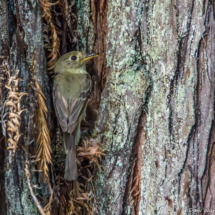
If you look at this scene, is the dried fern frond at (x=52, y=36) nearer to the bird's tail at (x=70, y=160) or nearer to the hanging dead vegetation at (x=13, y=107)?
the hanging dead vegetation at (x=13, y=107)

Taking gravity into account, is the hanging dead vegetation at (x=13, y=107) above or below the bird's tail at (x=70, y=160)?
above

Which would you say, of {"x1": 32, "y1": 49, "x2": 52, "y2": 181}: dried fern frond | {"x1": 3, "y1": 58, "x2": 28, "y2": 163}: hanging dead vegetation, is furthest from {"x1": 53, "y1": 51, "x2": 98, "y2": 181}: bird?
{"x1": 3, "y1": 58, "x2": 28, "y2": 163}: hanging dead vegetation

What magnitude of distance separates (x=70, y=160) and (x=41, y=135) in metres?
0.40

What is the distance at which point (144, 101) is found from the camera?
7.82 feet

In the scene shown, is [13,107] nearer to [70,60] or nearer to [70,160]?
[70,160]

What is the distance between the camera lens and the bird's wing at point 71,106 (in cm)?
296

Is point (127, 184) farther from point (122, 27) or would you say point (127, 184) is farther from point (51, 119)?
point (122, 27)

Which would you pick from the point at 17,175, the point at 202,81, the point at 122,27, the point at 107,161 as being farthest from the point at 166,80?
the point at 17,175

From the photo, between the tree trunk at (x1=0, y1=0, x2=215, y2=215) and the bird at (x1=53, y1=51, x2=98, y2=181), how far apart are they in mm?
282

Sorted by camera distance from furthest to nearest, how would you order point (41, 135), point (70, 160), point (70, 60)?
point (70, 60)
point (70, 160)
point (41, 135)

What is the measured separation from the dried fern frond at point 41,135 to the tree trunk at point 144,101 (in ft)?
0.27

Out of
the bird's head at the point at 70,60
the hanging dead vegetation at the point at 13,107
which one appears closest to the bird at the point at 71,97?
the bird's head at the point at 70,60

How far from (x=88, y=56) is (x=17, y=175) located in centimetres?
140

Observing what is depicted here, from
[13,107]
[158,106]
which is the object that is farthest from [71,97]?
[158,106]
